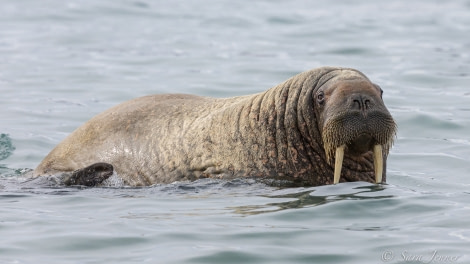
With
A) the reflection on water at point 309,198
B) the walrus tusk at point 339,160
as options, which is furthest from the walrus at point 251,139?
the reflection on water at point 309,198

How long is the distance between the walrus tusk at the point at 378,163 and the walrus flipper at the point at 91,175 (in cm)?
258

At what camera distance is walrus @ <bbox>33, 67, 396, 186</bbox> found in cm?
991

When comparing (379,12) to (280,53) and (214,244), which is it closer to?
(280,53)

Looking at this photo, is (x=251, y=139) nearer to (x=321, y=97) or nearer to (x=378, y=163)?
(x=321, y=97)

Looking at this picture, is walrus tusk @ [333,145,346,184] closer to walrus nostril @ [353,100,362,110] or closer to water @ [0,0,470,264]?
water @ [0,0,470,264]

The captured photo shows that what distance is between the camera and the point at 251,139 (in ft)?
35.0

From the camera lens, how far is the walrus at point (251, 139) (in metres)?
9.91

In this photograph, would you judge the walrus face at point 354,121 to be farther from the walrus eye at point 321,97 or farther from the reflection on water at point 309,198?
the reflection on water at point 309,198

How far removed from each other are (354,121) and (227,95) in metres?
7.61

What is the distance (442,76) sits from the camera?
62.2 ft

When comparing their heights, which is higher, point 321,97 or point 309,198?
point 321,97

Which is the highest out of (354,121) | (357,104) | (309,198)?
(357,104)

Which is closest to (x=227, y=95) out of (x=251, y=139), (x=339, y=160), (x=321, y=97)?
(x=251, y=139)

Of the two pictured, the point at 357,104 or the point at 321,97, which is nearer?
the point at 357,104
